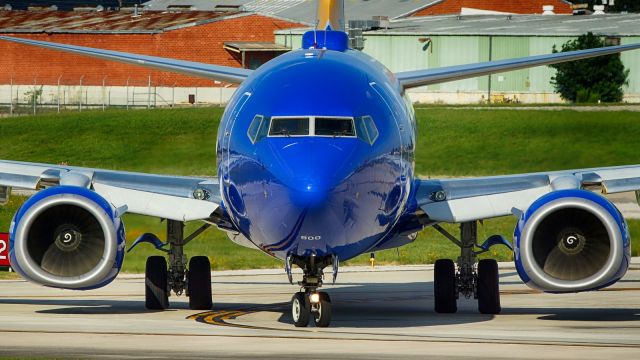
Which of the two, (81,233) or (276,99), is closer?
(276,99)

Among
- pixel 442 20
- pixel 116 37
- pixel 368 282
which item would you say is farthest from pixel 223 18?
pixel 368 282

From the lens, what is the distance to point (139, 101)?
100688mm

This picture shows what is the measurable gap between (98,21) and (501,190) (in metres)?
88.2

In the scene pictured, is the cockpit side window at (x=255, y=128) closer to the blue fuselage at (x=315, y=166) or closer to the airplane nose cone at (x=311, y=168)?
the blue fuselage at (x=315, y=166)

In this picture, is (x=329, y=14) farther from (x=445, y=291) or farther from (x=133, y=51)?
(x=133, y=51)

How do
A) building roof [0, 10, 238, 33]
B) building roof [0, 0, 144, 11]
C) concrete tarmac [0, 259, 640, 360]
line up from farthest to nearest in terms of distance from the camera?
building roof [0, 0, 144, 11], building roof [0, 10, 238, 33], concrete tarmac [0, 259, 640, 360]

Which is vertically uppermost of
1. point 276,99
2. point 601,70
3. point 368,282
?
point 601,70

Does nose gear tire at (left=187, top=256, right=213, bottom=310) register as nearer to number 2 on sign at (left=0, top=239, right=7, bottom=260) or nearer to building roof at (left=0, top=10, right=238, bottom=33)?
number 2 on sign at (left=0, top=239, right=7, bottom=260)

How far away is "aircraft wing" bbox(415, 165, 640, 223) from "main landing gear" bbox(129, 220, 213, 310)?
4.38 metres

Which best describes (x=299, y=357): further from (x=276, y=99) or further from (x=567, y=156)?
(x=567, y=156)

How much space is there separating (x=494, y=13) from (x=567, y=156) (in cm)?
5275

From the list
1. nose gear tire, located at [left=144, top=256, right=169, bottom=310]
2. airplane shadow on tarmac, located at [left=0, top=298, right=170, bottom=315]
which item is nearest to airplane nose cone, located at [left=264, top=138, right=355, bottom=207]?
airplane shadow on tarmac, located at [left=0, top=298, right=170, bottom=315]

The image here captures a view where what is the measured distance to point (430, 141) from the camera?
65.9 meters

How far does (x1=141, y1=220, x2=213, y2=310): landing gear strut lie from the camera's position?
89.4 ft
